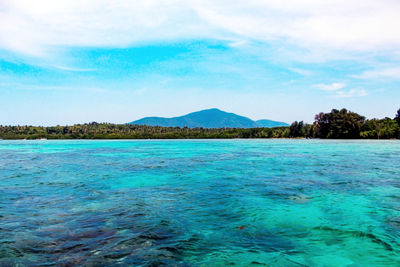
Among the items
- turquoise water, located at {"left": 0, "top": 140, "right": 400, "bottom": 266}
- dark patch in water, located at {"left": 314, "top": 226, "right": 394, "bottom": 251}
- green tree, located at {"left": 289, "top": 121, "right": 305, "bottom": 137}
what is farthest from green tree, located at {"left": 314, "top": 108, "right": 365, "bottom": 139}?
dark patch in water, located at {"left": 314, "top": 226, "right": 394, "bottom": 251}

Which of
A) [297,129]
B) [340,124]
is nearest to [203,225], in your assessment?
[340,124]

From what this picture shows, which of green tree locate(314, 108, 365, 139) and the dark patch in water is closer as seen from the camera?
the dark patch in water

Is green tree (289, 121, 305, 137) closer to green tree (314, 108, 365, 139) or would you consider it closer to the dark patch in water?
green tree (314, 108, 365, 139)

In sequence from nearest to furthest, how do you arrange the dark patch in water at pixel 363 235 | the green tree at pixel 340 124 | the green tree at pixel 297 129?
the dark patch in water at pixel 363 235
the green tree at pixel 340 124
the green tree at pixel 297 129

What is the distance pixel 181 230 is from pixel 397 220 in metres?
8.04

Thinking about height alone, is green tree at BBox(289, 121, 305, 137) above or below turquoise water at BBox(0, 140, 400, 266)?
above

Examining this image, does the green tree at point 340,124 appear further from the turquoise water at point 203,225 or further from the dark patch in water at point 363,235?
the dark patch in water at point 363,235

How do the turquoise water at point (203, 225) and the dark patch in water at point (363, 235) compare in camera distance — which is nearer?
the turquoise water at point (203, 225)

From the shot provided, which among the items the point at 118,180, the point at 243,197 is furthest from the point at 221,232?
the point at 118,180

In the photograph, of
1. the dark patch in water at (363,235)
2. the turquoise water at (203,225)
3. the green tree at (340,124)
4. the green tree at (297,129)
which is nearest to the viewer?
the turquoise water at (203,225)

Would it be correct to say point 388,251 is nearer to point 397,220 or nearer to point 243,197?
point 397,220

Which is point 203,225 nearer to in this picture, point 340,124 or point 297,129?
point 340,124

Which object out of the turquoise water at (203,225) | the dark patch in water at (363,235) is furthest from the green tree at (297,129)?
the dark patch in water at (363,235)

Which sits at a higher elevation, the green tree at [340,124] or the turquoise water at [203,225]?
the green tree at [340,124]
